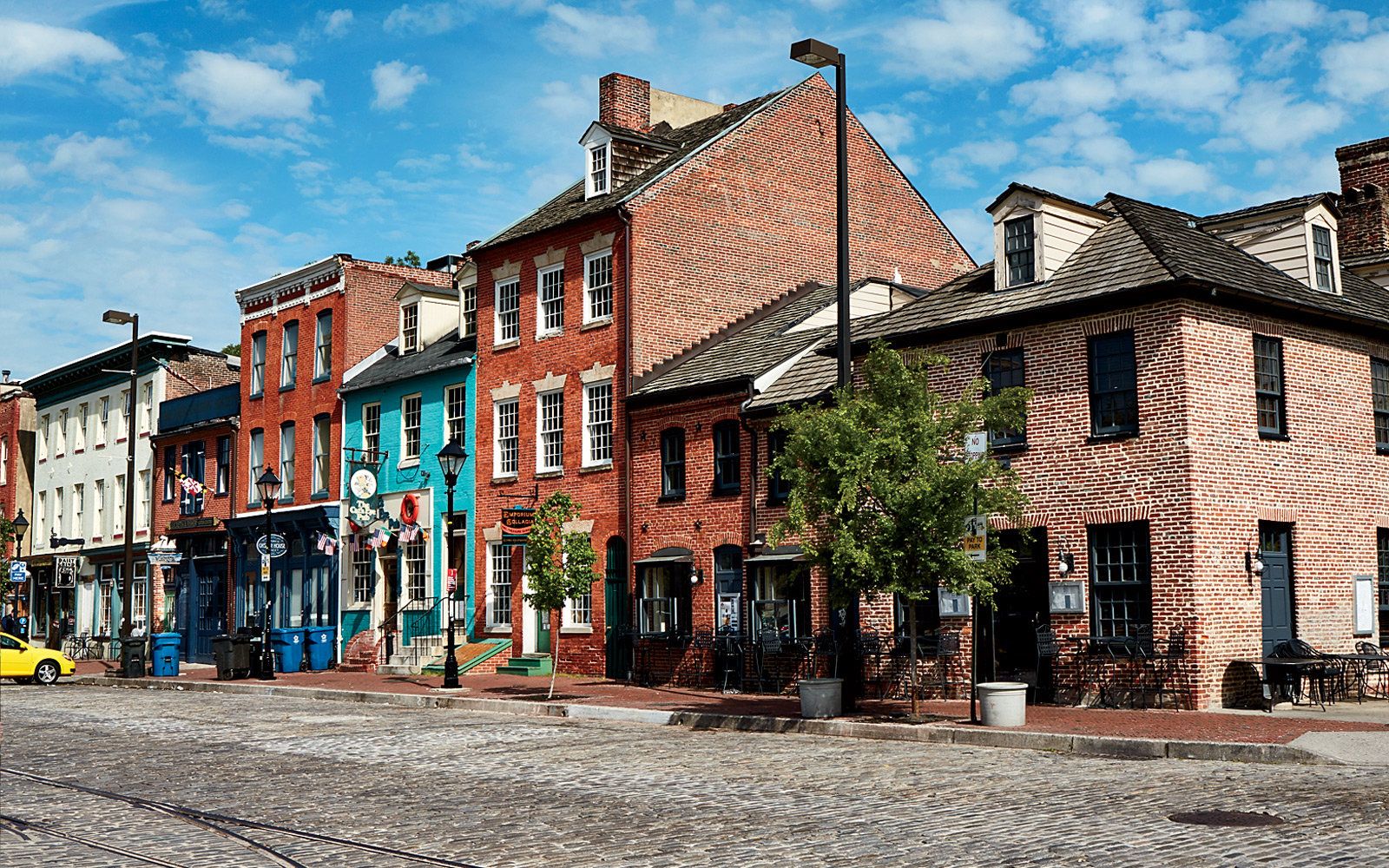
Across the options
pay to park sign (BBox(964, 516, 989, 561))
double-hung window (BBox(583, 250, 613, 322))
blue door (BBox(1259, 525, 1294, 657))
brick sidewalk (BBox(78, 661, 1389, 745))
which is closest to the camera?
brick sidewalk (BBox(78, 661, 1389, 745))

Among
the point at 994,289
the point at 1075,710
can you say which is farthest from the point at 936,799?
the point at 994,289

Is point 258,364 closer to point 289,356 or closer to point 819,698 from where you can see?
point 289,356

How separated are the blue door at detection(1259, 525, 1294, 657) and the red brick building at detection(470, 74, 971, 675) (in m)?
12.7

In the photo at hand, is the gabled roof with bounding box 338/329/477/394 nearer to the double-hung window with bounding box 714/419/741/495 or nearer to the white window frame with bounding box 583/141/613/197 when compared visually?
the white window frame with bounding box 583/141/613/197

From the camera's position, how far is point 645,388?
2959cm

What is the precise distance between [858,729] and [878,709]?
2564mm

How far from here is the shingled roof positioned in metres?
20.9

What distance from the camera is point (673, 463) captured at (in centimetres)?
2858

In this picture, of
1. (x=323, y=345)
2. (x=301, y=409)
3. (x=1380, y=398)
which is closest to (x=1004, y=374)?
(x=1380, y=398)

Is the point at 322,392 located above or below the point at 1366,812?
above

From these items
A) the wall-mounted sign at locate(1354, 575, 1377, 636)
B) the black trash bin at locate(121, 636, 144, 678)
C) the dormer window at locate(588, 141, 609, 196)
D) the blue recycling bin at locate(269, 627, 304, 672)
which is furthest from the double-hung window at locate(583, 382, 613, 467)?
the wall-mounted sign at locate(1354, 575, 1377, 636)

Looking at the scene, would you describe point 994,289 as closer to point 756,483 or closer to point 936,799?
point 756,483

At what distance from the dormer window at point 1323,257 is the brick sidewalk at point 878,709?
701 centimetres

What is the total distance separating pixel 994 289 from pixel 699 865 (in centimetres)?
1651
